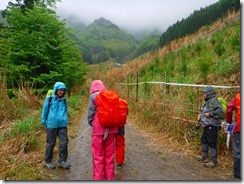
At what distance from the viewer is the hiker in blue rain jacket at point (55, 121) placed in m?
5.04

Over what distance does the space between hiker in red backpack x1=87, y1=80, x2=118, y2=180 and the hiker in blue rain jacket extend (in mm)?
839

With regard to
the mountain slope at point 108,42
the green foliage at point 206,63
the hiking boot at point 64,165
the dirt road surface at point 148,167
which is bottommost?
the dirt road surface at point 148,167

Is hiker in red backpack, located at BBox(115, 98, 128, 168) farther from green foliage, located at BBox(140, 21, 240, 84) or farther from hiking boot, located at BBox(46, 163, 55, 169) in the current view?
green foliage, located at BBox(140, 21, 240, 84)

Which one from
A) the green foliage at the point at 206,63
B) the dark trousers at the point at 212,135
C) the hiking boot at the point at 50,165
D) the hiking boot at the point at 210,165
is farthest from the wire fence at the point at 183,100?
the hiking boot at the point at 50,165

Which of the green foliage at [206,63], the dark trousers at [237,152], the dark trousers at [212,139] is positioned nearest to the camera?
the dark trousers at [237,152]

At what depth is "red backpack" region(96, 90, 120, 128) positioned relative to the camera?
415cm

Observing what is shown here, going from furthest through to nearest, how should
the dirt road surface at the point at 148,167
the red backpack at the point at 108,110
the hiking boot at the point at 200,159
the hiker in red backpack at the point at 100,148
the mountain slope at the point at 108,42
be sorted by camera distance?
the mountain slope at the point at 108,42 → the hiking boot at the point at 200,159 → the dirt road surface at the point at 148,167 → the hiker in red backpack at the point at 100,148 → the red backpack at the point at 108,110

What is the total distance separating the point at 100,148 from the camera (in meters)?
4.36

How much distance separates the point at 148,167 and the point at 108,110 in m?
1.68

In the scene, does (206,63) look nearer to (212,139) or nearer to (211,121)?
(211,121)

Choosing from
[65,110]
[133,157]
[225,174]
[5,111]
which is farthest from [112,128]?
[5,111]

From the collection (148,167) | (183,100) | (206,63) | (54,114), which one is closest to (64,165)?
(54,114)

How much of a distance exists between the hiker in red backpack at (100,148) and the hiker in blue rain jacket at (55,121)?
839 mm

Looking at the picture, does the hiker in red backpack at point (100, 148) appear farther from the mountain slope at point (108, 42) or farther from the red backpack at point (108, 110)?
the mountain slope at point (108, 42)
